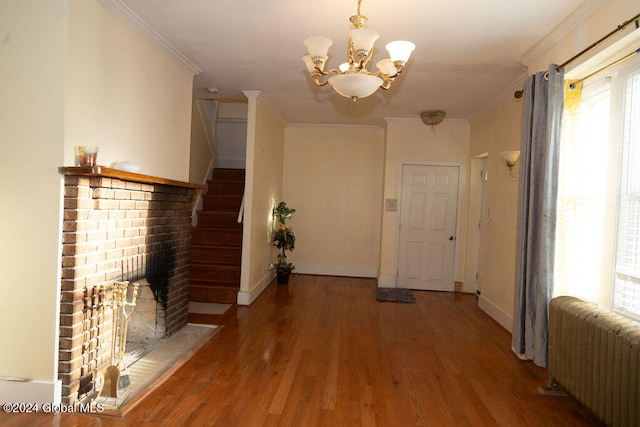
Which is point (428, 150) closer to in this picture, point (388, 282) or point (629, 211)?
point (388, 282)

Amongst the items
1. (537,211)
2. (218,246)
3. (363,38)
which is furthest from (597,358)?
(218,246)

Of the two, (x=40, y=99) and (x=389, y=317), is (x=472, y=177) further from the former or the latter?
(x=40, y=99)

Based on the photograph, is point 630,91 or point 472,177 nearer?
point 630,91

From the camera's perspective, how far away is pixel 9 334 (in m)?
2.40

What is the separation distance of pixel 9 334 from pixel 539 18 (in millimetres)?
4152

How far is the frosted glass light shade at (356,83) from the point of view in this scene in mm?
2283

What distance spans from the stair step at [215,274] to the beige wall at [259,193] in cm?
25

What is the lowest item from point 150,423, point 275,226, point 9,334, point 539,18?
point 150,423

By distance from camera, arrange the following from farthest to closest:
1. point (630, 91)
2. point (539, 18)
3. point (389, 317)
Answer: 1. point (389, 317)
2. point (539, 18)
3. point (630, 91)

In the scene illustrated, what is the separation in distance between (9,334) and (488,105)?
5.45 metres

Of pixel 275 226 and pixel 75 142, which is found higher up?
pixel 75 142

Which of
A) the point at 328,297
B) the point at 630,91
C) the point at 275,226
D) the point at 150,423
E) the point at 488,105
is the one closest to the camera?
the point at 150,423

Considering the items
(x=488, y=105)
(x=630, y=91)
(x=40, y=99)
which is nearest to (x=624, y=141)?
(x=630, y=91)

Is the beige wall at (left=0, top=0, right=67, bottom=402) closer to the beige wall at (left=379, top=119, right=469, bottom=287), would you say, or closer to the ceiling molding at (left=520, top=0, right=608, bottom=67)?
the ceiling molding at (left=520, top=0, right=608, bottom=67)
